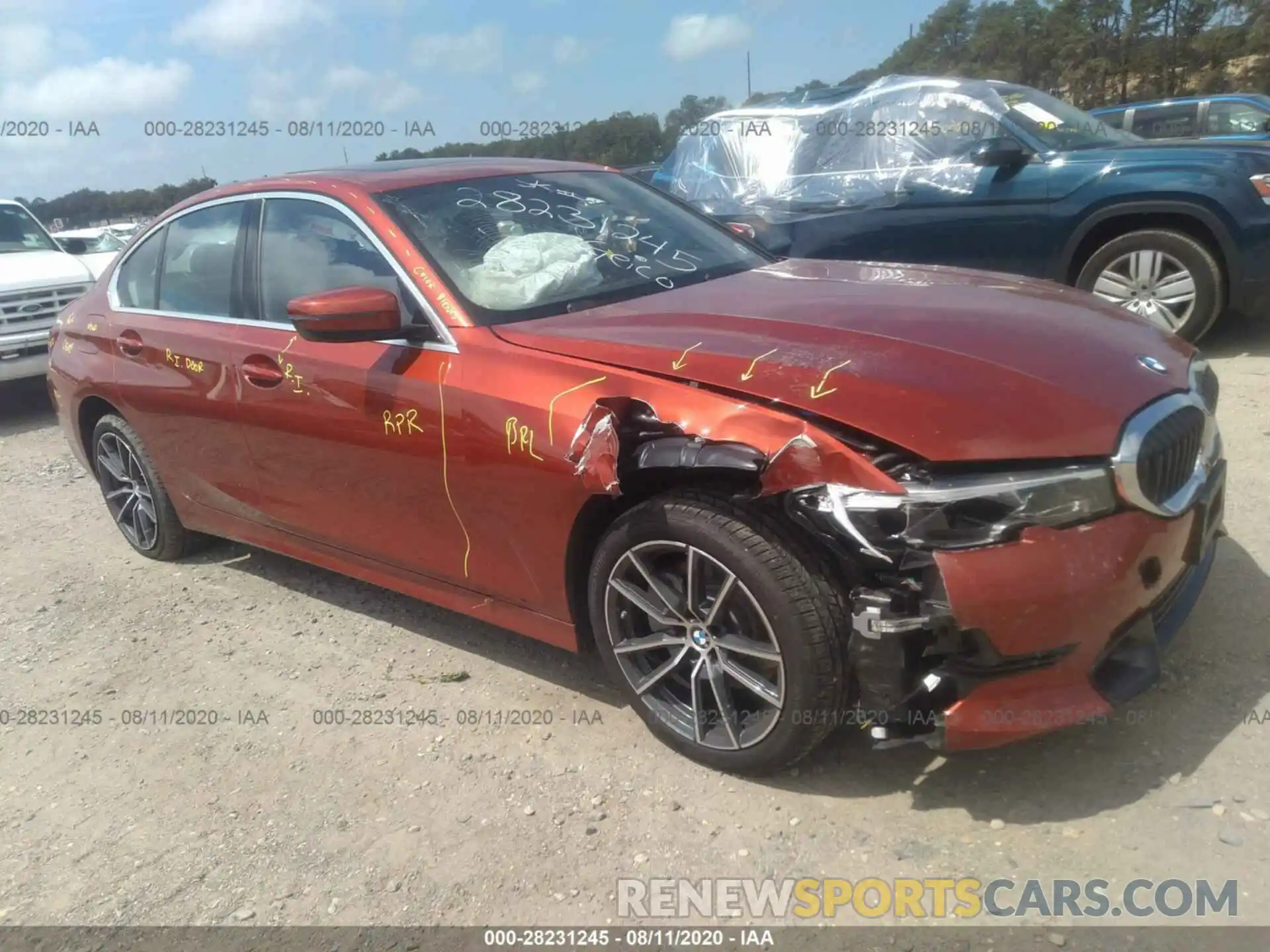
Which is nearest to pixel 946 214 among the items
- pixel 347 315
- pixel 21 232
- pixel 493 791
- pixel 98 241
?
pixel 347 315

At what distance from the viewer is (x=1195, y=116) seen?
11.4m

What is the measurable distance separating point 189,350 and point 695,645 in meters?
2.56

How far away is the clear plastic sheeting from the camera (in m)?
7.20

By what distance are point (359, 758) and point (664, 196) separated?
8.56 feet

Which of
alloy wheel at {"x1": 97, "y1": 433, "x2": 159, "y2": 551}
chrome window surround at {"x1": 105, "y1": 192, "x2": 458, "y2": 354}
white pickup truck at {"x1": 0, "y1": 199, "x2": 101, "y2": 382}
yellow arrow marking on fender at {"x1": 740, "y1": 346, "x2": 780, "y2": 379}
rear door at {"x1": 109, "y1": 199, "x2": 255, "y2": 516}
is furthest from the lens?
white pickup truck at {"x1": 0, "y1": 199, "x2": 101, "y2": 382}

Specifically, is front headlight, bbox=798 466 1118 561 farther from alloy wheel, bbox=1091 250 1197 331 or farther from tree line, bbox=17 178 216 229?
tree line, bbox=17 178 216 229

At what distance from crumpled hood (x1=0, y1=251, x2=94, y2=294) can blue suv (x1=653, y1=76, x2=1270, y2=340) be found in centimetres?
565

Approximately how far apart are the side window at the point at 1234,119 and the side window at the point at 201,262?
10683mm

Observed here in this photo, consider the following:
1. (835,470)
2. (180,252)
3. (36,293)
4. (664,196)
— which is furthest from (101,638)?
(36,293)

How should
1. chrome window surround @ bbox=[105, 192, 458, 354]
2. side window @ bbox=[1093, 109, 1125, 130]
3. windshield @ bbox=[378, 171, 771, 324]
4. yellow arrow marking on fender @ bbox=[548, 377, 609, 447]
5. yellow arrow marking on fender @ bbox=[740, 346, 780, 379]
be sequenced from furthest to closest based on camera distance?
side window @ bbox=[1093, 109, 1125, 130], windshield @ bbox=[378, 171, 771, 324], chrome window surround @ bbox=[105, 192, 458, 354], yellow arrow marking on fender @ bbox=[548, 377, 609, 447], yellow arrow marking on fender @ bbox=[740, 346, 780, 379]

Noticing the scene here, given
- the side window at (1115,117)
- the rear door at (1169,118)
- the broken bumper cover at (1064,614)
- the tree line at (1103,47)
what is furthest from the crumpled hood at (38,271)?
the tree line at (1103,47)

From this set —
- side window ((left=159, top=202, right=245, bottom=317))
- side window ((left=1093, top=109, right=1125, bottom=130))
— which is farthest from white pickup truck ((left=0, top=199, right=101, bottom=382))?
side window ((left=1093, top=109, right=1125, bottom=130))

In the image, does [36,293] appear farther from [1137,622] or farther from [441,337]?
[1137,622]

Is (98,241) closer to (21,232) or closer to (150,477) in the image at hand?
(21,232)
